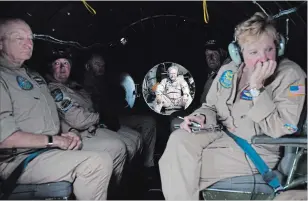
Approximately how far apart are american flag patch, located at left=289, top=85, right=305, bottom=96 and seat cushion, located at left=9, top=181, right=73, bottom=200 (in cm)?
122

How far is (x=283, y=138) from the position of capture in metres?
1.61

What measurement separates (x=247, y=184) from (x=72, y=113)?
50.8 inches

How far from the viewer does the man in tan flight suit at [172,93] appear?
311 cm

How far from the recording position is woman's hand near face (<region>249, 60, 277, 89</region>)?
65.7 inches

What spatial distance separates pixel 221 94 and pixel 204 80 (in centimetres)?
149

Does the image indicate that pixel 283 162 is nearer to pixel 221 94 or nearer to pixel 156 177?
pixel 221 94

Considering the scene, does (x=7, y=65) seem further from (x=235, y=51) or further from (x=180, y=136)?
(x=235, y=51)

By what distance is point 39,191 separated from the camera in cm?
184

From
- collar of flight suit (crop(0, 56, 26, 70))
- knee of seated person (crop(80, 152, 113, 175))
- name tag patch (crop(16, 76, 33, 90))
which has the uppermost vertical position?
collar of flight suit (crop(0, 56, 26, 70))

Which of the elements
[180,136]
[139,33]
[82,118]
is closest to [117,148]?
[82,118]

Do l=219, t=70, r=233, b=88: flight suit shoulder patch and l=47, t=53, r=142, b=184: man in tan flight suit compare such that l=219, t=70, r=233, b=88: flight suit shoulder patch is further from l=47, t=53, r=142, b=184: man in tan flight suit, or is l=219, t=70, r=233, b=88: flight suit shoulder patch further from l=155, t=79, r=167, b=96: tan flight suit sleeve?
l=155, t=79, r=167, b=96: tan flight suit sleeve

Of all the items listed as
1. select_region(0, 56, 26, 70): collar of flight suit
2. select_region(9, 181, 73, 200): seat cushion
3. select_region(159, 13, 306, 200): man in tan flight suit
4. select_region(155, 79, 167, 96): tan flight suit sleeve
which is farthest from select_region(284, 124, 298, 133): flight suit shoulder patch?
select_region(155, 79, 167, 96): tan flight suit sleeve

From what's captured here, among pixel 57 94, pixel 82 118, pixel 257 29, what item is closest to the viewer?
pixel 257 29

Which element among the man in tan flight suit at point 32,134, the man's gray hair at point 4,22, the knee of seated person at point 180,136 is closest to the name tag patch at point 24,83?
the man in tan flight suit at point 32,134
